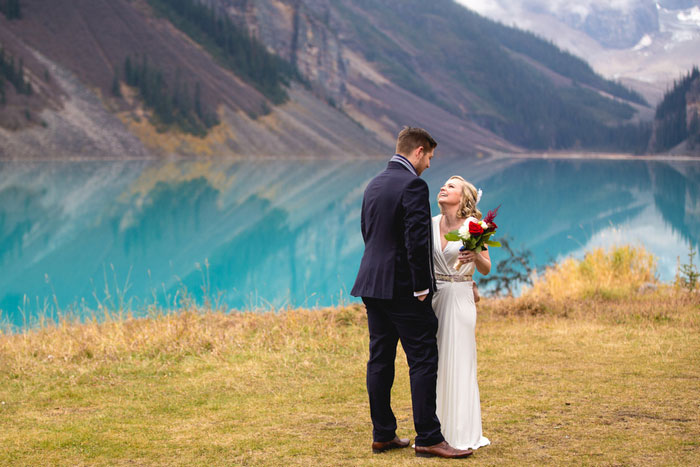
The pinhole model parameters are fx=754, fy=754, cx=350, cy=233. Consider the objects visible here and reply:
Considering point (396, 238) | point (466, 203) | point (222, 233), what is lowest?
point (396, 238)

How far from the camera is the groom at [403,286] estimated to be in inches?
189

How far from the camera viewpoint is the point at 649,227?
108ft

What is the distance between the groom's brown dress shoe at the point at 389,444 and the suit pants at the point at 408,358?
31 millimetres

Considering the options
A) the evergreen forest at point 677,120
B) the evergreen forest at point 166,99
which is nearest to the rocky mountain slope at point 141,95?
the evergreen forest at point 166,99

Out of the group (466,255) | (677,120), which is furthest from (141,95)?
(677,120)

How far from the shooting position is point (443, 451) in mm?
5016

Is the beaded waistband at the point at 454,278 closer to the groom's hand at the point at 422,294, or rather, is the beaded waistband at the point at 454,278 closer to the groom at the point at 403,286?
the groom at the point at 403,286

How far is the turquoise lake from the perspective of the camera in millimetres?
19344

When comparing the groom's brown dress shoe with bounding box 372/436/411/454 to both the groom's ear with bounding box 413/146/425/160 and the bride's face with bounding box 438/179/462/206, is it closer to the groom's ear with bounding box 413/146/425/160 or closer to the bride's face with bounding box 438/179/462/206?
the bride's face with bounding box 438/179/462/206

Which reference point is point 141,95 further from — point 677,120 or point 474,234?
point 677,120

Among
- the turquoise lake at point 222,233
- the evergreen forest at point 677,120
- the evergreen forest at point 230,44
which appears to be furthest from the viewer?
the evergreen forest at point 677,120

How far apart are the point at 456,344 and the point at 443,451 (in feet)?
2.34

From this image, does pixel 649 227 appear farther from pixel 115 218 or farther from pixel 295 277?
pixel 115 218

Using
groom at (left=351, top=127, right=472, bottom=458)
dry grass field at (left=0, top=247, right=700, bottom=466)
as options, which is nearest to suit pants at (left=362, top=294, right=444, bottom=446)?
groom at (left=351, top=127, right=472, bottom=458)
